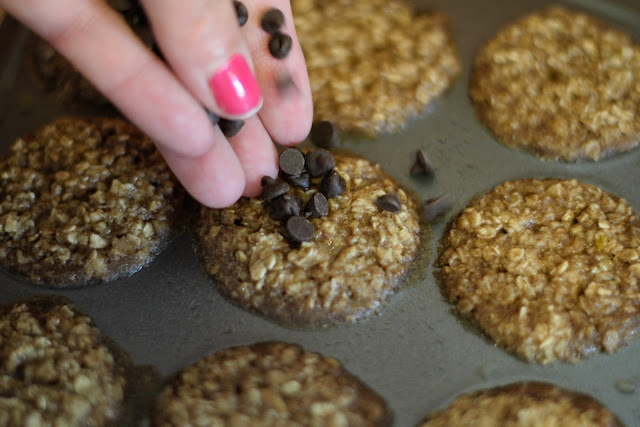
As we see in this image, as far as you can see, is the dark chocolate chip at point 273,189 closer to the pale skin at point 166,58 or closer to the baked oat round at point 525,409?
the pale skin at point 166,58

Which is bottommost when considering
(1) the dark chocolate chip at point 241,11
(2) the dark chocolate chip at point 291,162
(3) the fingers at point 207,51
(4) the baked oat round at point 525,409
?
(4) the baked oat round at point 525,409

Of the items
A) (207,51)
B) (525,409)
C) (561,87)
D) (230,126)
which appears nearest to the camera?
(207,51)

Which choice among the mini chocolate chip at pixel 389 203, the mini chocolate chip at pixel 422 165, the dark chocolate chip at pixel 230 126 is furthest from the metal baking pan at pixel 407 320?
the dark chocolate chip at pixel 230 126

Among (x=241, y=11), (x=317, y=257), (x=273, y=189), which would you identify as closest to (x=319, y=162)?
(x=273, y=189)

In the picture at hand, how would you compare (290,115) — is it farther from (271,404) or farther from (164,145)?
(271,404)

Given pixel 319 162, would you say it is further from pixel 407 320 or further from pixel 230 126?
pixel 407 320

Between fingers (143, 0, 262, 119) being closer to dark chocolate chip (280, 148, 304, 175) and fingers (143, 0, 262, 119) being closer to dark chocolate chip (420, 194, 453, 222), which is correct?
Answer: dark chocolate chip (280, 148, 304, 175)
